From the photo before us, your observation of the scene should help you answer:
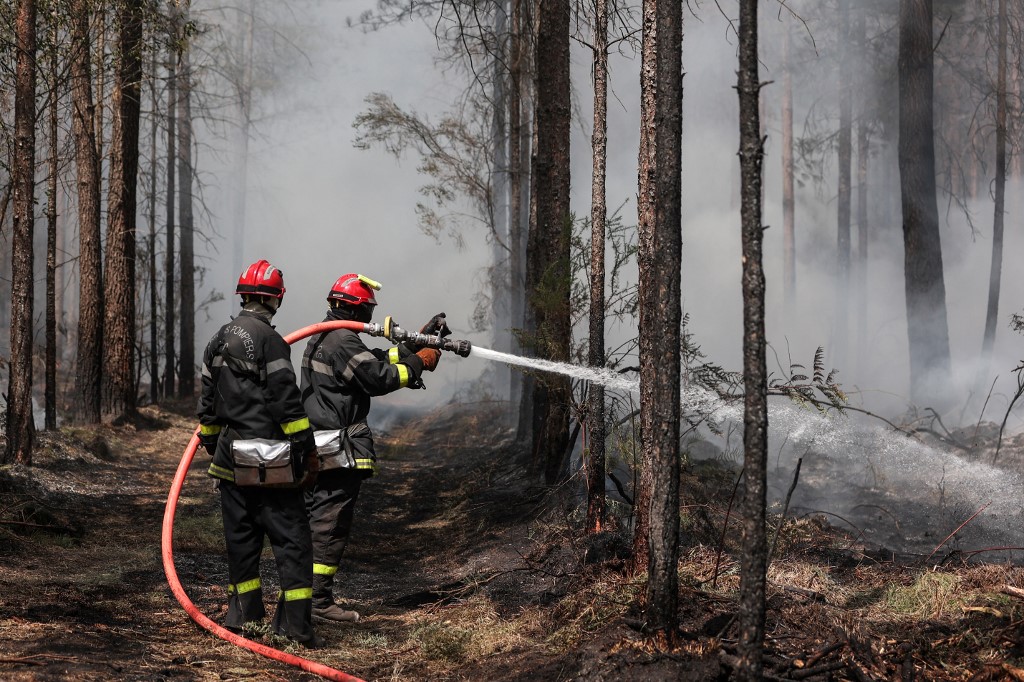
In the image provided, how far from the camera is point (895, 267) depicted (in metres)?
31.7

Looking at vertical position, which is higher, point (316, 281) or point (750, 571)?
point (316, 281)

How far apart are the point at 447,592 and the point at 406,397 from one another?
27.1 meters

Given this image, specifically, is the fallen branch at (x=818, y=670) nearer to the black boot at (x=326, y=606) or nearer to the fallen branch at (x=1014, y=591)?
the fallen branch at (x=1014, y=591)

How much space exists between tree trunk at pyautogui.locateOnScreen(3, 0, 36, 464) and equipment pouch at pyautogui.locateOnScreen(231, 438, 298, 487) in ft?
18.8

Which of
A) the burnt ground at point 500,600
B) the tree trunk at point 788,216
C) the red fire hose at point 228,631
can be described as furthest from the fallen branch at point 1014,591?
the tree trunk at point 788,216

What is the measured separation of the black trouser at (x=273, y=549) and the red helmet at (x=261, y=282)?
1.06 meters

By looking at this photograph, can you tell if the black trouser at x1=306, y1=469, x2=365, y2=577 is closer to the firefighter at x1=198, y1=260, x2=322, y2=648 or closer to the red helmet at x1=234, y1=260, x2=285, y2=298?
the firefighter at x1=198, y1=260, x2=322, y2=648

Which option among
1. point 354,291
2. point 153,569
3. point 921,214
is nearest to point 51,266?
point 153,569

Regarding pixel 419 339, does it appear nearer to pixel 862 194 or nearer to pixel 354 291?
pixel 354 291

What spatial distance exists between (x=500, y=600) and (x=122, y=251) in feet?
36.4

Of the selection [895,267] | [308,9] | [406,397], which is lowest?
[406,397]

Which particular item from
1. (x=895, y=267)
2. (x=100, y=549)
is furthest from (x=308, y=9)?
(x=100, y=549)

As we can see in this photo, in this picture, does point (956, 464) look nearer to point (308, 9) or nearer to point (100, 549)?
point (100, 549)

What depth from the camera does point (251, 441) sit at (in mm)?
4922
